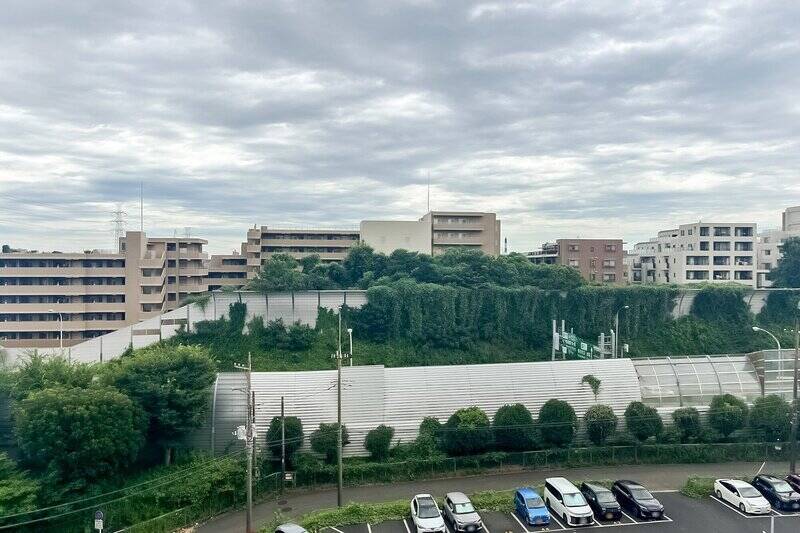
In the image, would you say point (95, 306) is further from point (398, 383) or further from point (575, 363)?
point (575, 363)

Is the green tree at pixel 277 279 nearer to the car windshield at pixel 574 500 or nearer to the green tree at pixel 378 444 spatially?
the green tree at pixel 378 444

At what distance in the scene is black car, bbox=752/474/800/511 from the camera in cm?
1756

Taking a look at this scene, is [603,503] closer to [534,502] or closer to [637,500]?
[637,500]

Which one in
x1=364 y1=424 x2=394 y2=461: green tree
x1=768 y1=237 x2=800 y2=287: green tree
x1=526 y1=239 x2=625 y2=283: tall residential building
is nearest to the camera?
x1=364 y1=424 x2=394 y2=461: green tree

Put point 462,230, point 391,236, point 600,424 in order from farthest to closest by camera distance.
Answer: point 462,230, point 391,236, point 600,424

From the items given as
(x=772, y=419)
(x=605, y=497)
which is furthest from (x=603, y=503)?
(x=772, y=419)

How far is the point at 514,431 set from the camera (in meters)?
22.7

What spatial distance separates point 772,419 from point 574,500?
39.6 ft

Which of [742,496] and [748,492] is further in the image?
[748,492]

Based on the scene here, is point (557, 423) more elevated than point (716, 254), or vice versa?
point (716, 254)

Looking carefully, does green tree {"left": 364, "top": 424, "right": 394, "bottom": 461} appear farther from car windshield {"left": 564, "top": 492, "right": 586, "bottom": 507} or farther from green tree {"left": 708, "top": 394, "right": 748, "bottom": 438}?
green tree {"left": 708, "top": 394, "right": 748, "bottom": 438}

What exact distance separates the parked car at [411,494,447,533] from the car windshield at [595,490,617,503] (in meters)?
4.99

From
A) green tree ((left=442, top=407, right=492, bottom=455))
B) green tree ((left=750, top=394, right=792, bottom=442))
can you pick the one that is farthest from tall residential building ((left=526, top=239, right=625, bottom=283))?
green tree ((left=442, top=407, right=492, bottom=455))

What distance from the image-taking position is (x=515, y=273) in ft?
148
